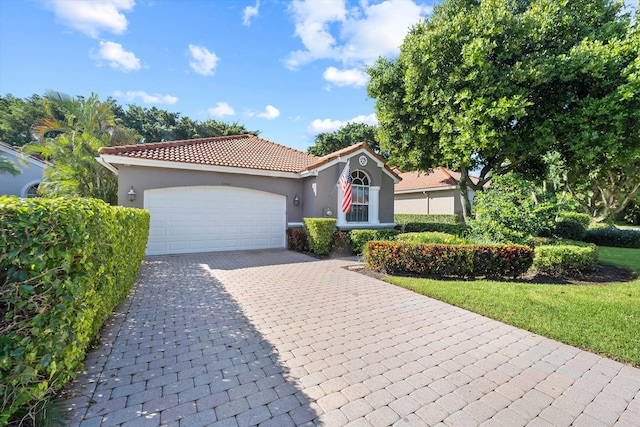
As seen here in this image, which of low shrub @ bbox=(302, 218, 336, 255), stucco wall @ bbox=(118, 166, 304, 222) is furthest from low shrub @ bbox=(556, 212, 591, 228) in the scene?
stucco wall @ bbox=(118, 166, 304, 222)

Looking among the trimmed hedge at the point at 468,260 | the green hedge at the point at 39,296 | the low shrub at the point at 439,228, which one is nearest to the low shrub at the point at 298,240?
the trimmed hedge at the point at 468,260

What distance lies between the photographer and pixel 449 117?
416 inches

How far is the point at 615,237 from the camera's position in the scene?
1423 centimetres

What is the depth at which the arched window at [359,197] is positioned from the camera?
13328 mm

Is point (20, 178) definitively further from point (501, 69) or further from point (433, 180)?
point (433, 180)

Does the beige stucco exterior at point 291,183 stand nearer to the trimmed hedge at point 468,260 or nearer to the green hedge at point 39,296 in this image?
the trimmed hedge at point 468,260

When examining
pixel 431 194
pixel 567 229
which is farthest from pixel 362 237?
pixel 431 194

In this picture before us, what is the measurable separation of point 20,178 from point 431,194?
28053 millimetres

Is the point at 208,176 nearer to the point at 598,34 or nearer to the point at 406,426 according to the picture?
the point at 406,426

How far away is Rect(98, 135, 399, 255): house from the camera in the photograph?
33.8 feet

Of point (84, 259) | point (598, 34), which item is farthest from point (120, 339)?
point (598, 34)

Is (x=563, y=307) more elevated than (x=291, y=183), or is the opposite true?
(x=291, y=183)

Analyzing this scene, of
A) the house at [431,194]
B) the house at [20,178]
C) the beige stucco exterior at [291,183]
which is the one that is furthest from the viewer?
the house at [431,194]

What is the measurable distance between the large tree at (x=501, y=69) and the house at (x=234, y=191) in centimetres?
384
